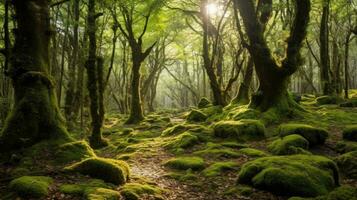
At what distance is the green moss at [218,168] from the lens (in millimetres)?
10773

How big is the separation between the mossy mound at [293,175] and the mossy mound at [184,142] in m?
5.03

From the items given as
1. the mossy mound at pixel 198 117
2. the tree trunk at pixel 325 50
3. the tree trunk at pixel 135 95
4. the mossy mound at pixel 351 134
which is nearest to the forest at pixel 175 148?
the mossy mound at pixel 351 134

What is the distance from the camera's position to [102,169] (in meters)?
8.81

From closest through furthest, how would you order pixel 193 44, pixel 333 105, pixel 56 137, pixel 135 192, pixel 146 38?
1. pixel 135 192
2. pixel 56 137
3. pixel 333 105
4. pixel 146 38
5. pixel 193 44

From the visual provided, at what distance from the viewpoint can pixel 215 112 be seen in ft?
74.4

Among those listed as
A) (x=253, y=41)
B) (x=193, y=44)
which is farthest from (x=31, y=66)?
(x=193, y=44)

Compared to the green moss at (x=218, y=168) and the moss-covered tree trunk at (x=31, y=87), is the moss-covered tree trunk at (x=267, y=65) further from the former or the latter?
the moss-covered tree trunk at (x=31, y=87)

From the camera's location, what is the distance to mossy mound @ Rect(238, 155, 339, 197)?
862 cm

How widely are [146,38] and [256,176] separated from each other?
25.3 meters

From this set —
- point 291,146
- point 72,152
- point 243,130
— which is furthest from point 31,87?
point 243,130

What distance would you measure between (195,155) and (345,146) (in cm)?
521

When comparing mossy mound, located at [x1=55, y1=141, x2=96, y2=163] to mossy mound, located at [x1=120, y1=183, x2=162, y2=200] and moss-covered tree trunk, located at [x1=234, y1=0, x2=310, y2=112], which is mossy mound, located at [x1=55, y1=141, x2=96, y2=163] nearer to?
Answer: mossy mound, located at [x1=120, y1=183, x2=162, y2=200]

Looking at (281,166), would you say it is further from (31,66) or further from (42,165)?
(31,66)

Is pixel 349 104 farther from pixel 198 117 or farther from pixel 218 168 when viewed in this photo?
pixel 218 168
